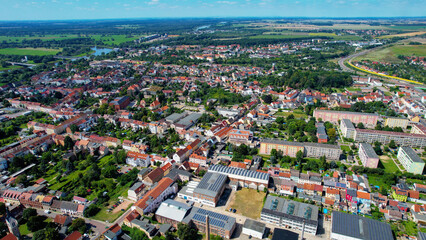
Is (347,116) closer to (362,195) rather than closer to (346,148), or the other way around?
(346,148)

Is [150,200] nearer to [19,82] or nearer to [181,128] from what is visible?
[181,128]

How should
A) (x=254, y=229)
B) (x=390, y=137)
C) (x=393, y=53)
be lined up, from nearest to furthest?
(x=254, y=229) < (x=390, y=137) < (x=393, y=53)

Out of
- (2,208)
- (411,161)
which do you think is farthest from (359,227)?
(2,208)

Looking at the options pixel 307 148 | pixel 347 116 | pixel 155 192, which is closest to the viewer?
pixel 155 192

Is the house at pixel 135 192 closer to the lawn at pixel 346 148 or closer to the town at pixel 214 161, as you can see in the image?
the town at pixel 214 161

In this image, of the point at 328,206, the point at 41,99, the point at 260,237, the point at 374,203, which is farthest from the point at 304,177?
the point at 41,99

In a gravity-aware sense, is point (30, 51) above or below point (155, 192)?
above
